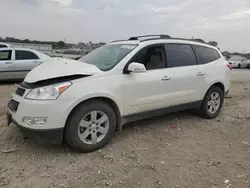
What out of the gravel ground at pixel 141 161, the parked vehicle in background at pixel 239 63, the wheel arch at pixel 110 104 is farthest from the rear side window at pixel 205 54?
the parked vehicle in background at pixel 239 63

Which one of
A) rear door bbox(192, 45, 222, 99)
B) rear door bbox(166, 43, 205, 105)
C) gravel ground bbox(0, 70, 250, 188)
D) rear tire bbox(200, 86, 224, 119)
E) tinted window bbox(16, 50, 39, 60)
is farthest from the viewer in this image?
tinted window bbox(16, 50, 39, 60)

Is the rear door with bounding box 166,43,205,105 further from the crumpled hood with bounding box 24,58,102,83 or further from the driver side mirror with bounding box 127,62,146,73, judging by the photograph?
the crumpled hood with bounding box 24,58,102,83

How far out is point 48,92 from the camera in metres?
3.38

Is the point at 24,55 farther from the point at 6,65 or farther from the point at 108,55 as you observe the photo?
the point at 108,55

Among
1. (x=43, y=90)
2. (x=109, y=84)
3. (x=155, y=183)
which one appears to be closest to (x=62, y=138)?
(x=43, y=90)

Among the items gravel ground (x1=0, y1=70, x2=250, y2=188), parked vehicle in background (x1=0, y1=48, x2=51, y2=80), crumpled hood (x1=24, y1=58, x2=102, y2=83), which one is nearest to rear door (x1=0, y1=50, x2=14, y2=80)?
parked vehicle in background (x1=0, y1=48, x2=51, y2=80)

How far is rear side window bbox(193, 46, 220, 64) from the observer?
209 inches

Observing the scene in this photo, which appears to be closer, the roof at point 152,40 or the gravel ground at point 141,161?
the gravel ground at point 141,161

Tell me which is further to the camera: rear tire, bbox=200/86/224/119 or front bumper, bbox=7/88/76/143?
rear tire, bbox=200/86/224/119

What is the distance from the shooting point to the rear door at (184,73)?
4.73 m

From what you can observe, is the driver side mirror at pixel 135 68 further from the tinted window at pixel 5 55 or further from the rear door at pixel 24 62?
the tinted window at pixel 5 55

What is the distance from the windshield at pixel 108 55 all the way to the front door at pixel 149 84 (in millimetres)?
230

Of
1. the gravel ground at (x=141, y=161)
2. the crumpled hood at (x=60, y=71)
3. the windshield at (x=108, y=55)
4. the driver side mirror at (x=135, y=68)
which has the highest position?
the windshield at (x=108, y=55)

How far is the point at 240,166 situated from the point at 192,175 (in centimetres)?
77
